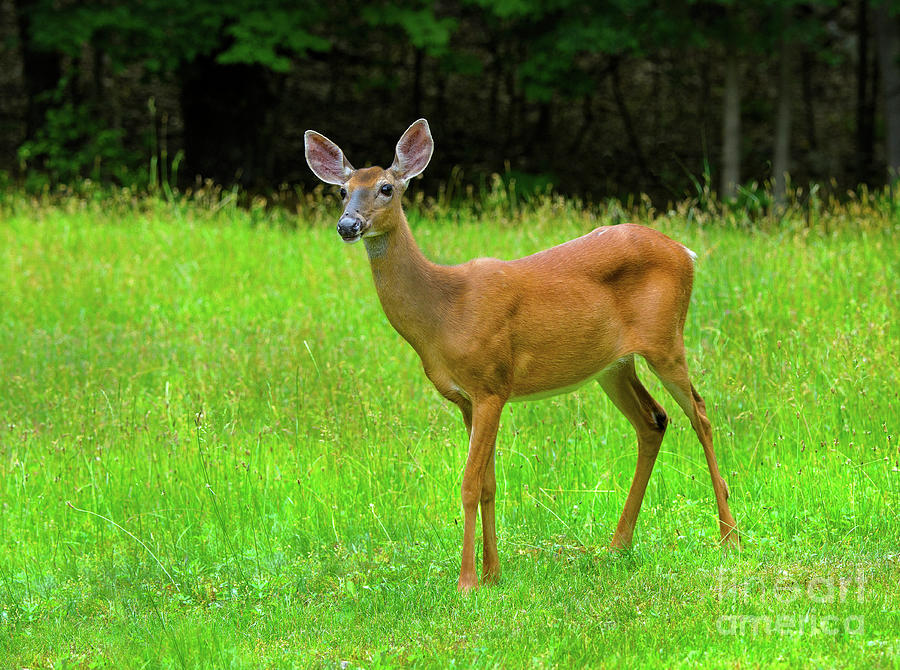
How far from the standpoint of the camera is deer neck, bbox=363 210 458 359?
4129mm

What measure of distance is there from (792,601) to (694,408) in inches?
36.8

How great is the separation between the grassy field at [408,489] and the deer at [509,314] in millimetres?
381

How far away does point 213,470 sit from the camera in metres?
5.49

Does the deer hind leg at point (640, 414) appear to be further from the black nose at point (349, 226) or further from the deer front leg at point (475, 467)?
the black nose at point (349, 226)

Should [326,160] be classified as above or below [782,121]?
above

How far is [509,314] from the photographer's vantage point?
421 centimetres

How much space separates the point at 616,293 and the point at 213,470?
2.31 m

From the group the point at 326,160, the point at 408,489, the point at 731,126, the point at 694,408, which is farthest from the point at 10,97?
the point at 694,408

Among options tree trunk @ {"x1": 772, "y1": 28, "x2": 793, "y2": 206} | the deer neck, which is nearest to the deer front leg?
the deer neck

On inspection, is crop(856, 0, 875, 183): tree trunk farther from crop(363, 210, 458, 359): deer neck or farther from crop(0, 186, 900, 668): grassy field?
crop(363, 210, 458, 359): deer neck

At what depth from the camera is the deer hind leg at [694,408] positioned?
4.46 meters

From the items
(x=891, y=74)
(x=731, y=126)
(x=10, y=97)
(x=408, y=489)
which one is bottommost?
(x=408, y=489)

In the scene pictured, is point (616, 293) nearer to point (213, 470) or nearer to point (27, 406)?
point (213, 470)

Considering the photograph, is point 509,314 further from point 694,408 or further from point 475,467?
point 694,408
